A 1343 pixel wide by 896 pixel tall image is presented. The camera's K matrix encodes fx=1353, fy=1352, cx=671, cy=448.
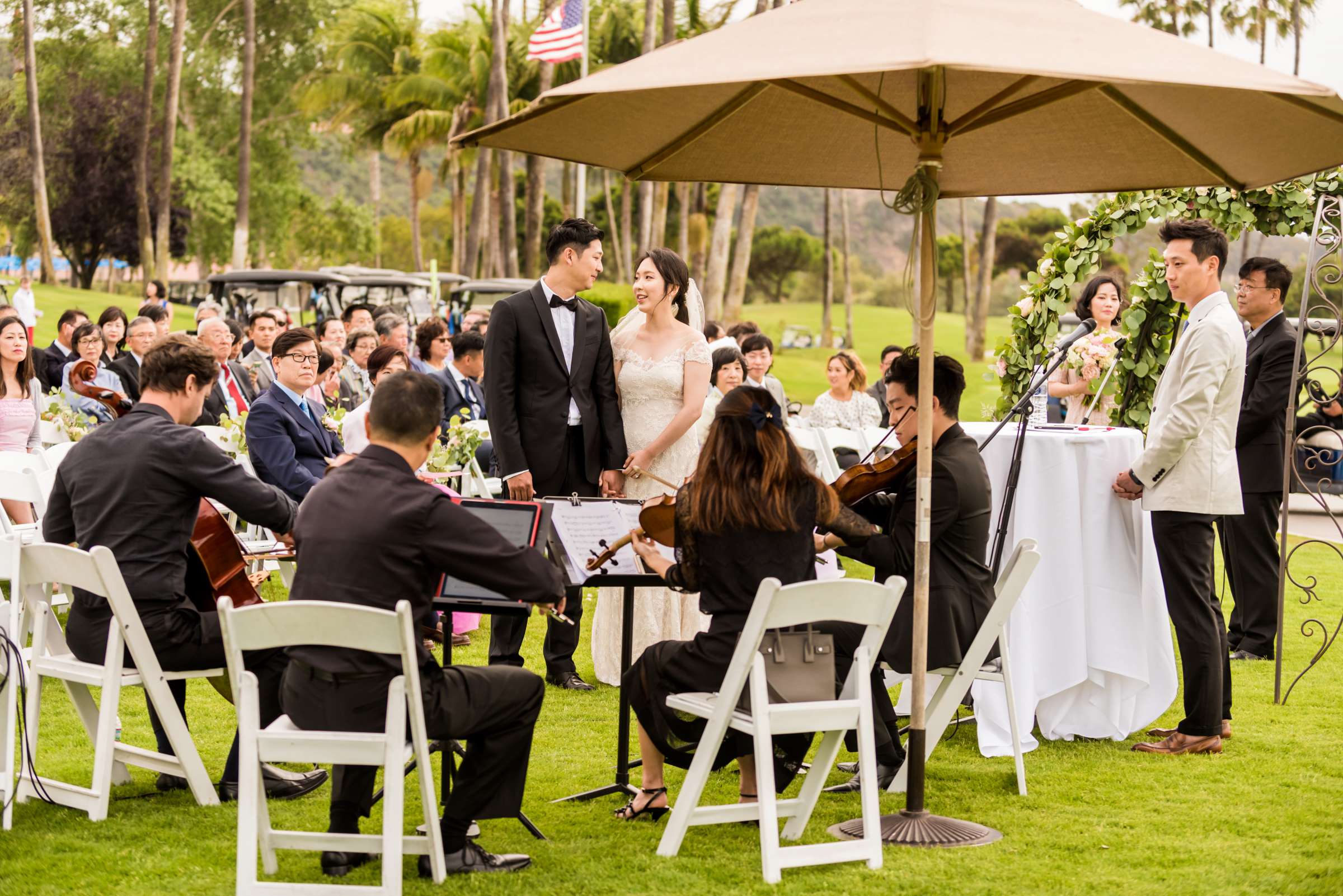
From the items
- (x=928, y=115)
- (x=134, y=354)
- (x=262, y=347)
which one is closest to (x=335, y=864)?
(x=928, y=115)

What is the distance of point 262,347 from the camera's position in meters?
11.3

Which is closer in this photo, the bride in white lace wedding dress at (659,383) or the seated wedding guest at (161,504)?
the seated wedding guest at (161,504)

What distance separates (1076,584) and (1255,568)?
2.40 metres

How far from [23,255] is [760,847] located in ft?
202

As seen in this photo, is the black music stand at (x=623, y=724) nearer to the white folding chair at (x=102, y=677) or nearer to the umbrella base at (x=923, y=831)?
the umbrella base at (x=923, y=831)

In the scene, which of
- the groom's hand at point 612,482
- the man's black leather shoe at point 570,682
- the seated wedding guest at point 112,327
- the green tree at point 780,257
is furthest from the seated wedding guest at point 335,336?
the green tree at point 780,257

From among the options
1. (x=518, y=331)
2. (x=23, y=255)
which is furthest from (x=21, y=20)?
(x=518, y=331)

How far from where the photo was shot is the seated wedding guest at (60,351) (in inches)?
449

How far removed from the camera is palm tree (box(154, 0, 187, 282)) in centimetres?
4278

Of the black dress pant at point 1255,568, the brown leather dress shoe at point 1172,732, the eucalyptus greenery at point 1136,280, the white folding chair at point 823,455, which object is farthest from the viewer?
the white folding chair at point 823,455

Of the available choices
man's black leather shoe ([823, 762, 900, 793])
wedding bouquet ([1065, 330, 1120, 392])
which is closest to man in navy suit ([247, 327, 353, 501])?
man's black leather shoe ([823, 762, 900, 793])

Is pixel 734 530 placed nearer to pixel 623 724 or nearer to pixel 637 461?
pixel 623 724

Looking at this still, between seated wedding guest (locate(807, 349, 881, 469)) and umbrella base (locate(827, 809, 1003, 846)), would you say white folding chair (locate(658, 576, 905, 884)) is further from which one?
seated wedding guest (locate(807, 349, 881, 469))

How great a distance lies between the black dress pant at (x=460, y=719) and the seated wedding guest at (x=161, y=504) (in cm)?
67
